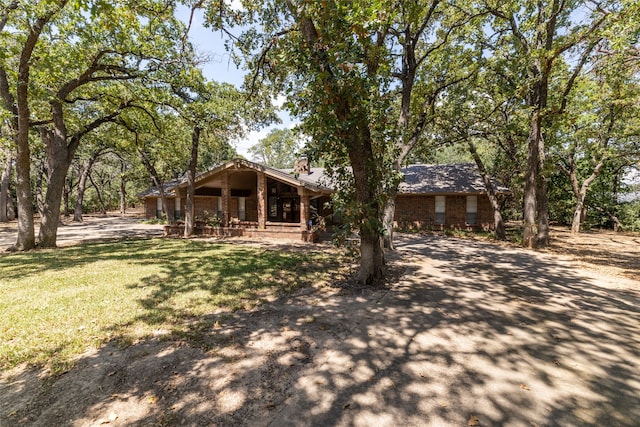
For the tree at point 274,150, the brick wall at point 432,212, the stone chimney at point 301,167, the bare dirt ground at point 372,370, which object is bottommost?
the bare dirt ground at point 372,370

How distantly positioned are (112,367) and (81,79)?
40.5 ft

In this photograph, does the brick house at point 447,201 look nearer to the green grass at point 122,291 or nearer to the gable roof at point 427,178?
the gable roof at point 427,178

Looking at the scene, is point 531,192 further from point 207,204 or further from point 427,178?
point 207,204

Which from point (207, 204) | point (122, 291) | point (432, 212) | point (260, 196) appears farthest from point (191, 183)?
point (432, 212)

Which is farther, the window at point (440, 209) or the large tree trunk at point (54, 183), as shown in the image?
the window at point (440, 209)

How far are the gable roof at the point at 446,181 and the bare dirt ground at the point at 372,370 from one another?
1335 centimetres

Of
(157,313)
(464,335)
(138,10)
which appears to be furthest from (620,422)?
(138,10)

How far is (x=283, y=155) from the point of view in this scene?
59.4 meters

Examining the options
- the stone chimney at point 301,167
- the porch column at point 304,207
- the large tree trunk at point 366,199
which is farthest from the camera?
the porch column at point 304,207

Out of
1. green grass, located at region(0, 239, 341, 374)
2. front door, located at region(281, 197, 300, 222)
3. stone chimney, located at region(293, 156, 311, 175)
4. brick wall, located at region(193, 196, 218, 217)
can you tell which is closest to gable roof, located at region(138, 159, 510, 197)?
stone chimney, located at region(293, 156, 311, 175)

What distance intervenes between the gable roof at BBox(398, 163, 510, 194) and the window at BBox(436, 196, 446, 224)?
0.93 m

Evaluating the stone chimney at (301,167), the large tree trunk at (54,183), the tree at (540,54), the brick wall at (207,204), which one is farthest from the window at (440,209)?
the large tree trunk at (54,183)

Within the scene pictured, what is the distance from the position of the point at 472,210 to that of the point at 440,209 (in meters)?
2.08

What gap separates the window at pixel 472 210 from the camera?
19.1m
